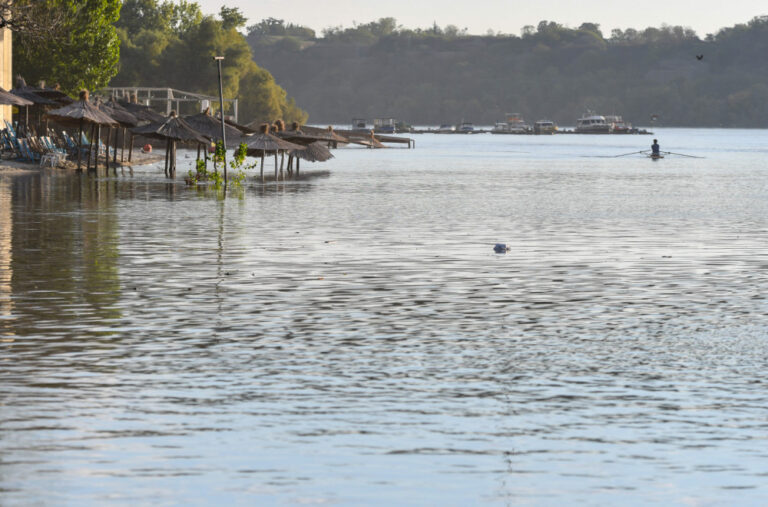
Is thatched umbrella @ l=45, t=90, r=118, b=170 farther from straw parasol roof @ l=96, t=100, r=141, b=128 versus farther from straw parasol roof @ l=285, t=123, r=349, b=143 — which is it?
straw parasol roof @ l=285, t=123, r=349, b=143

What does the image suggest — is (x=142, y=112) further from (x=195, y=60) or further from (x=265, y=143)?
(x=195, y=60)

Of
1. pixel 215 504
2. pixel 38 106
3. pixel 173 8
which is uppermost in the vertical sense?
pixel 173 8

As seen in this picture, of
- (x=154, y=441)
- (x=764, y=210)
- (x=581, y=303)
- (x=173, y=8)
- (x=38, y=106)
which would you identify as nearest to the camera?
(x=154, y=441)

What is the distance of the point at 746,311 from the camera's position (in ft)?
52.4

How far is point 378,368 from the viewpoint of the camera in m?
11.9

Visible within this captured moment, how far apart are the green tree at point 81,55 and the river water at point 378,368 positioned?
2224 inches

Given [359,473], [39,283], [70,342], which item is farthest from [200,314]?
[359,473]

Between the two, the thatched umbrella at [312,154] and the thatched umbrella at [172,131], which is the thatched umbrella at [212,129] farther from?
the thatched umbrella at [312,154]

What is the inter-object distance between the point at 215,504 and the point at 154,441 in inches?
62.4

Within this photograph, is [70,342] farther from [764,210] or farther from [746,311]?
[764,210]

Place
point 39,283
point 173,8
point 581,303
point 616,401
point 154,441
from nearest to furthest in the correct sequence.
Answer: point 154,441
point 616,401
point 581,303
point 39,283
point 173,8

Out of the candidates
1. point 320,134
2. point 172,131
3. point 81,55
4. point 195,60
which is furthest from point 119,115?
point 195,60

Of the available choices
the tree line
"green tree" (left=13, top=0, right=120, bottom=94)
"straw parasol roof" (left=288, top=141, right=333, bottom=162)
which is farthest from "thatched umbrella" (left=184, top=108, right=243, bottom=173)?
the tree line

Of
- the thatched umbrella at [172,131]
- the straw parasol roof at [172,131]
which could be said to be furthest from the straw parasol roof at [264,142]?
the straw parasol roof at [172,131]
